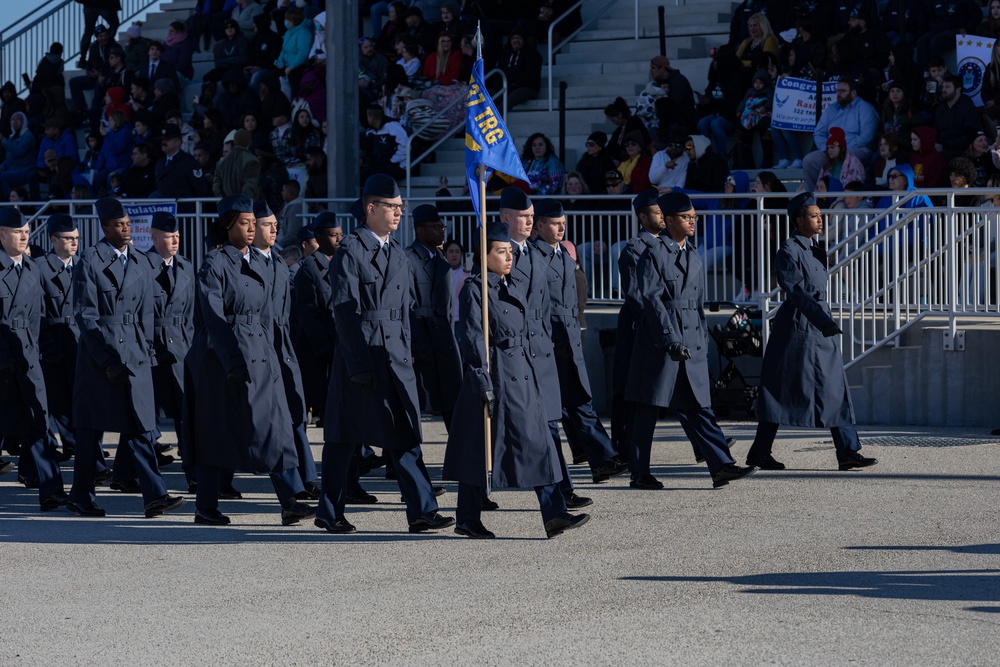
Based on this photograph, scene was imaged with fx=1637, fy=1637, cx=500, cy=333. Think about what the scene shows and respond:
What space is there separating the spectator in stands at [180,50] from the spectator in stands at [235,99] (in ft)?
8.70

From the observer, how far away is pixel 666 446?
12906mm

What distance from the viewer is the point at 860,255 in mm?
14094

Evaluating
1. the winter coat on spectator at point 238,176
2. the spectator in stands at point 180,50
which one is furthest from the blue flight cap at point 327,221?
the spectator in stands at point 180,50

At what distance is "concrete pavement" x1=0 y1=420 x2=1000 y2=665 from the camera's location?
654 cm

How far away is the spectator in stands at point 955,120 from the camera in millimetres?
15586

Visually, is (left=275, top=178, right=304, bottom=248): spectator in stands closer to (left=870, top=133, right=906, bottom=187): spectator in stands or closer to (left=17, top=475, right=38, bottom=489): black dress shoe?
(left=870, top=133, right=906, bottom=187): spectator in stands

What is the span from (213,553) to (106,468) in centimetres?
338

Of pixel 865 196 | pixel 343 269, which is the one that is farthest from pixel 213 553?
pixel 865 196

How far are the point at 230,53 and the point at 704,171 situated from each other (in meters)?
9.00

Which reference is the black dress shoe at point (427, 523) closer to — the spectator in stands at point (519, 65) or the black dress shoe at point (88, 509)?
the black dress shoe at point (88, 509)

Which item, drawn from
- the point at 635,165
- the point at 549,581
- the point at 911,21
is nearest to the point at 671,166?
the point at 635,165

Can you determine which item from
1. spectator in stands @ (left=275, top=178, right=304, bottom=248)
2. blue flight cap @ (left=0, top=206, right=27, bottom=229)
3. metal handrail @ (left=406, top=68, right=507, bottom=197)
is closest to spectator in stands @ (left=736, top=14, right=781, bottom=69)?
metal handrail @ (left=406, top=68, right=507, bottom=197)

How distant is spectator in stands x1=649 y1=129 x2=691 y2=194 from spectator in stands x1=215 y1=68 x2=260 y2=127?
263 inches

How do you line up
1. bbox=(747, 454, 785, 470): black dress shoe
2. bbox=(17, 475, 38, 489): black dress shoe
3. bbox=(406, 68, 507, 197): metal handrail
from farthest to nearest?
1. bbox=(406, 68, 507, 197): metal handrail
2. bbox=(17, 475, 38, 489): black dress shoe
3. bbox=(747, 454, 785, 470): black dress shoe
